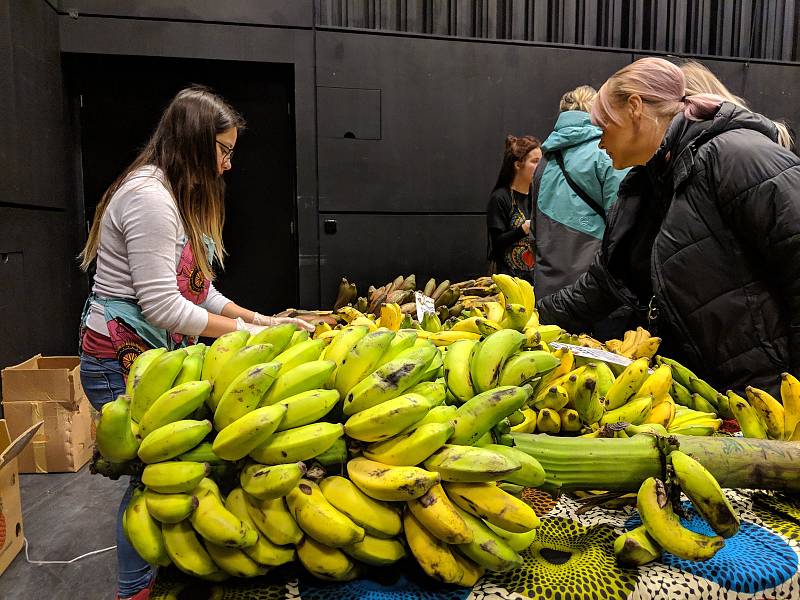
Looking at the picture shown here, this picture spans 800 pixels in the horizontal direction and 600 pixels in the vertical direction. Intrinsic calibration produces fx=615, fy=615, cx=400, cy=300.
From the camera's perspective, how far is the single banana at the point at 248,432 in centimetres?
71

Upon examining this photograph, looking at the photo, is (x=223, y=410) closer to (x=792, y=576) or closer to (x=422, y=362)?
(x=422, y=362)

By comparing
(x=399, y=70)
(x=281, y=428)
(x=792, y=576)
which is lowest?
(x=792, y=576)

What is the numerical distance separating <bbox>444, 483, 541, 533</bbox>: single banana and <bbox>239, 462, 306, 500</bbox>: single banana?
0.20 m

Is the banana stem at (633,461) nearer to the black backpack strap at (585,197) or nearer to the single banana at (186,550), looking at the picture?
the single banana at (186,550)

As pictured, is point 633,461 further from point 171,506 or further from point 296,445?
point 171,506

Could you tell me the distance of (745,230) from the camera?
156cm

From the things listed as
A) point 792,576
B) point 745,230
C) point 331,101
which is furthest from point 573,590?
point 331,101

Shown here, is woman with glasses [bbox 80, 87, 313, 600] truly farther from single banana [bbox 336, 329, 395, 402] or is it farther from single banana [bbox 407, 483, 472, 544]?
single banana [bbox 407, 483, 472, 544]

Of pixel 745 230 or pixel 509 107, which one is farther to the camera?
pixel 509 107

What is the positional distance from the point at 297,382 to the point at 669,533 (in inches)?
20.9

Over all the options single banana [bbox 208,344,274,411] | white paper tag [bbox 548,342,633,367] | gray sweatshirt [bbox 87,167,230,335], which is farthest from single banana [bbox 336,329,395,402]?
gray sweatshirt [bbox 87,167,230,335]

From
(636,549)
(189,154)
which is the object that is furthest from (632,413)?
(189,154)

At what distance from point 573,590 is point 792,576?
331 mm

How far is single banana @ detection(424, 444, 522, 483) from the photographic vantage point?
726mm
